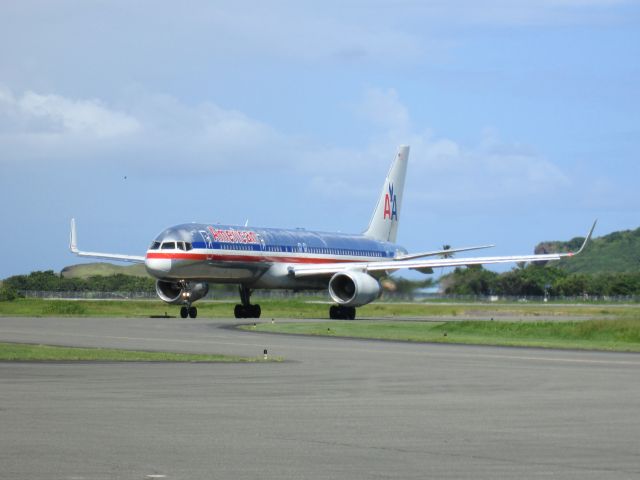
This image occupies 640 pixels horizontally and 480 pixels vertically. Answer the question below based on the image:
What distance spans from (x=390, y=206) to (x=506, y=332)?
113 feet

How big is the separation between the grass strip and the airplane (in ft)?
35.6

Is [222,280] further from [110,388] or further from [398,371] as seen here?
[110,388]

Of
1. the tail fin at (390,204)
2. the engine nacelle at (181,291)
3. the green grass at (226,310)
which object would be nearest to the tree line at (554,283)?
the tail fin at (390,204)

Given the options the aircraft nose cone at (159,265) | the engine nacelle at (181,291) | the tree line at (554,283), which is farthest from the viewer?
the tree line at (554,283)

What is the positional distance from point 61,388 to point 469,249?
51.4 m

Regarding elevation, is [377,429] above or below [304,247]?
below

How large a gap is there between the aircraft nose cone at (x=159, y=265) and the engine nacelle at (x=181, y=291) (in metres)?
3.27

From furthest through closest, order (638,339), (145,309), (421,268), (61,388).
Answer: (145,309) < (421,268) < (638,339) < (61,388)

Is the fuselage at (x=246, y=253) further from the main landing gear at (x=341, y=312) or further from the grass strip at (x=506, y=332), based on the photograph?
the grass strip at (x=506, y=332)

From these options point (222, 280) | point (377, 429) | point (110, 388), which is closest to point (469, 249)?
point (222, 280)

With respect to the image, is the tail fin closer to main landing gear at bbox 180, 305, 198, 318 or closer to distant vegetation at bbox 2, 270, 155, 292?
main landing gear at bbox 180, 305, 198, 318

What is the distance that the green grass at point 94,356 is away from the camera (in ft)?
93.3

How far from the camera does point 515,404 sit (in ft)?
62.3

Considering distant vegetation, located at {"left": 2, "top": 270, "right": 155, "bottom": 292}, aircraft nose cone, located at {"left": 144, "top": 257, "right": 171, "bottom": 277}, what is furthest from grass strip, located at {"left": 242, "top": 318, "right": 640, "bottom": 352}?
distant vegetation, located at {"left": 2, "top": 270, "right": 155, "bottom": 292}
